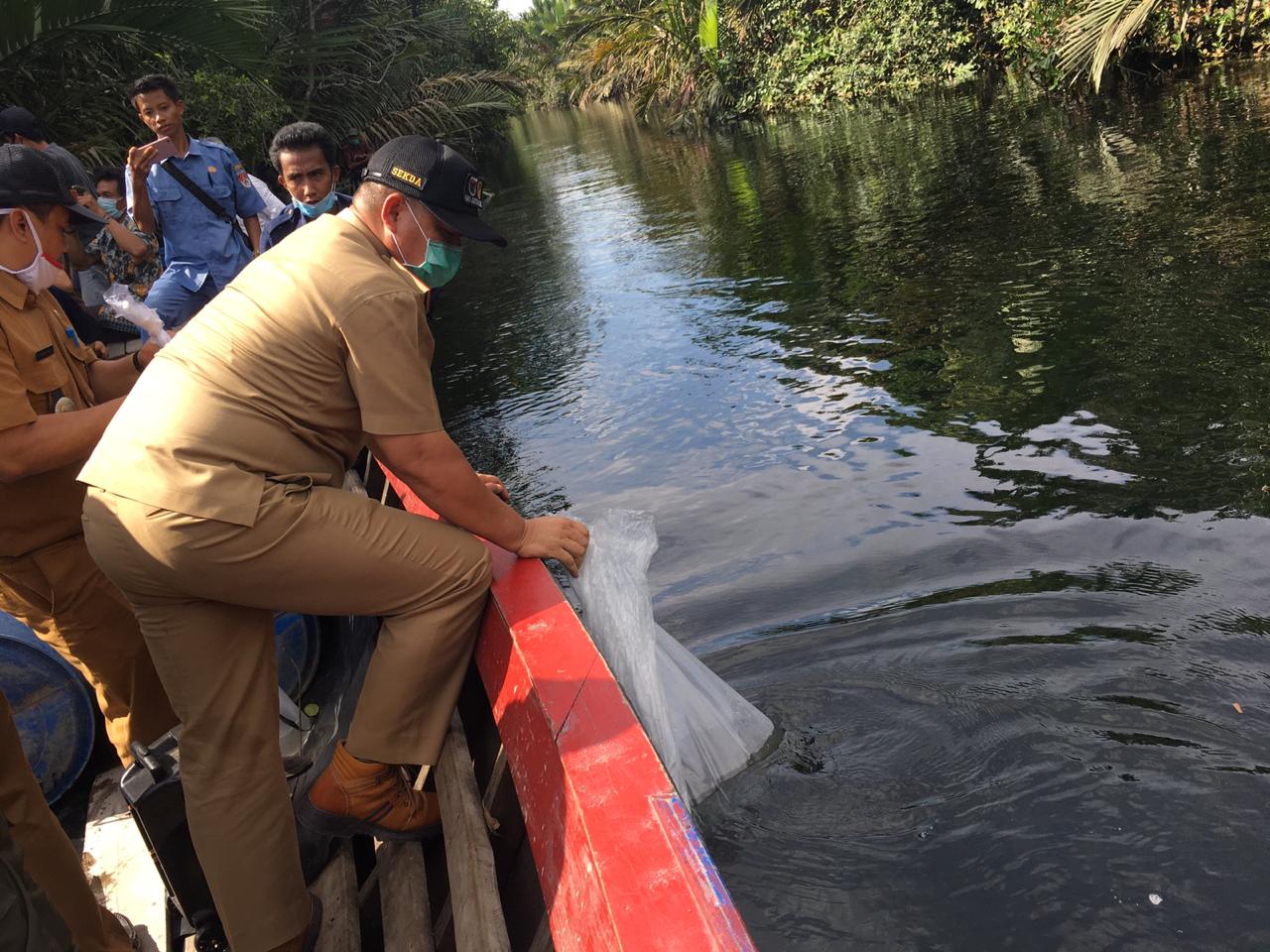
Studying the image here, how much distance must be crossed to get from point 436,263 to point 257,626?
3.10ft

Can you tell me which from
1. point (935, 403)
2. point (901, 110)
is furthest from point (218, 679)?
point (901, 110)

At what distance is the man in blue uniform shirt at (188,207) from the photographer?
5363 mm

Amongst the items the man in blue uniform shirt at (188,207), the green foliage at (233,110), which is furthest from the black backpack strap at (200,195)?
the green foliage at (233,110)

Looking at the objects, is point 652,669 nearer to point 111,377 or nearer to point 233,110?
point 111,377

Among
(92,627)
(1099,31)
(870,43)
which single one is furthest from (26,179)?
(870,43)

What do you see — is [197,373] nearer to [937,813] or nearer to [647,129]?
[937,813]

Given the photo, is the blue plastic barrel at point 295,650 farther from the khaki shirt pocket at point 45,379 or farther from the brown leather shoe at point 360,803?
the brown leather shoe at point 360,803

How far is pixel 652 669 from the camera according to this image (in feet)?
7.59

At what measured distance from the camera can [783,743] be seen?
312 cm

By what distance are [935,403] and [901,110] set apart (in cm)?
1500

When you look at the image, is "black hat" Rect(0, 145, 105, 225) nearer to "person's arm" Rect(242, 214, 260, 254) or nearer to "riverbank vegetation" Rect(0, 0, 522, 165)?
"person's arm" Rect(242, 214, 260, 254)

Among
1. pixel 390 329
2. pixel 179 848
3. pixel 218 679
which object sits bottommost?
pixel 179 848

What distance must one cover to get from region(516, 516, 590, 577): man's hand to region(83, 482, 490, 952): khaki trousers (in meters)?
0.26

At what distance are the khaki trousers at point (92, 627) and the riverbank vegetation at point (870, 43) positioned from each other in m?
12.6
